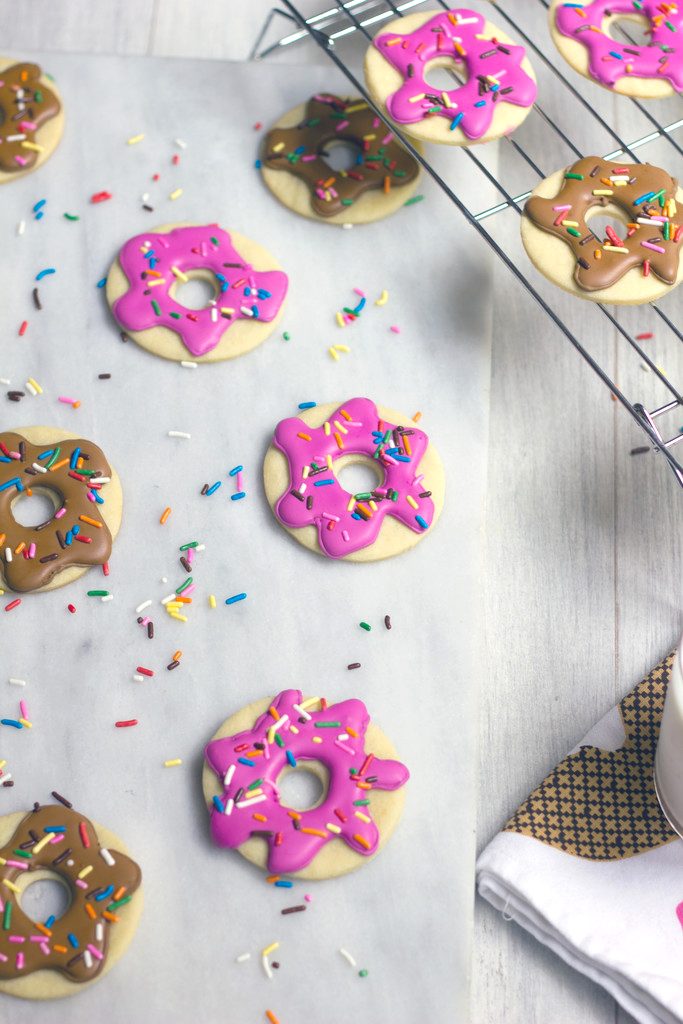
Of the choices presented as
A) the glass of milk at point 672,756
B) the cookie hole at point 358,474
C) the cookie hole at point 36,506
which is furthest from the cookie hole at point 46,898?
the glass of milk at point 672,756

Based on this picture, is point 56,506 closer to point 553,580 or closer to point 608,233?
point 553,580

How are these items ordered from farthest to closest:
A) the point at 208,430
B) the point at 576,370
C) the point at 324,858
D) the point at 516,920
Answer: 1. the point at 576,370
2. the point at 208,430
3. the point at 516,920
4. the point at 324,858

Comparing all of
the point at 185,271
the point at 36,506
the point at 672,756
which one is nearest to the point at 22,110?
the point at 185,271

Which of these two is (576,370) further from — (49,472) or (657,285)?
(49,472)

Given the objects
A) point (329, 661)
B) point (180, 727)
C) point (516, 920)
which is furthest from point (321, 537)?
point (516, 920)

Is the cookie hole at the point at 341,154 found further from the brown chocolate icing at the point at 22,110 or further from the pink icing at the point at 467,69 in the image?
the brown chocolate icing at the point at 22,110

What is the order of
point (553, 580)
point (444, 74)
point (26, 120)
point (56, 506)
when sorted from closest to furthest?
point (56, 506)
point (553, 580)
point (26, 120)
point (444, 74)
